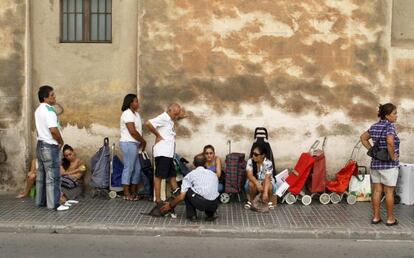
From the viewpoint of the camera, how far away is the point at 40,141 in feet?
28.0

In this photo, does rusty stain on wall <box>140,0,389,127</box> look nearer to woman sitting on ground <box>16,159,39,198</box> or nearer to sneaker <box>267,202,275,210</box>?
sneaker <box>267,202,275,210</box>

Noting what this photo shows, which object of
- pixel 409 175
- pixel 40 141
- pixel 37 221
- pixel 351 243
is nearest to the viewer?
pixel 351 243

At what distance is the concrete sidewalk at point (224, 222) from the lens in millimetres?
7562

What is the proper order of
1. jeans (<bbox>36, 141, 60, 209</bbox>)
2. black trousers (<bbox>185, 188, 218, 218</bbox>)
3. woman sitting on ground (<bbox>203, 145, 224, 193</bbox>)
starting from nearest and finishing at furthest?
black trousers (<bbox>185, 188, 218, 218</bbox>) → jeans (<bbox>36, 141, 60, 209</bbox>) → woman sitting on ground (<bbox>203, 145, 224, 193</bbox>)

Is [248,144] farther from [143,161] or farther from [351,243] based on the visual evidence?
[351,243]

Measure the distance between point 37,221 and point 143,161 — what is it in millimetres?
2170

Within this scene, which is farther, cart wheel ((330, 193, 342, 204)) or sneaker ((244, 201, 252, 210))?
cart wheel ((330, 193, 342, 204))

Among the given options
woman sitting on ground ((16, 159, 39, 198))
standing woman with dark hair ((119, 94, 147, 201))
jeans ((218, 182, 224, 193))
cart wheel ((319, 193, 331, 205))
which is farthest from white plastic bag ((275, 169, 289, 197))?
woman sitting on ground ((16, 159, 39, 198))

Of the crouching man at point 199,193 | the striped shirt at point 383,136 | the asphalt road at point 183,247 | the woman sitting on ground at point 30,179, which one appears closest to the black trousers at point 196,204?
the crouching man at point 199,193

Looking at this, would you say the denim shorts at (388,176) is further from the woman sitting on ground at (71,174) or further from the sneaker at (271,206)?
the woman sitting on ground at (71,174)

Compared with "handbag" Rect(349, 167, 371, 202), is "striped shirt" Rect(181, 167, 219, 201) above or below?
above

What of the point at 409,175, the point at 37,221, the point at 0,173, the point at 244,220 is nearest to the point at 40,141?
the point at 37,221

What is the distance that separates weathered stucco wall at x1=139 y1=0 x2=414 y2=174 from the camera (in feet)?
31.8

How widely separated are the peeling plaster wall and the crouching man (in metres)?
2.59
